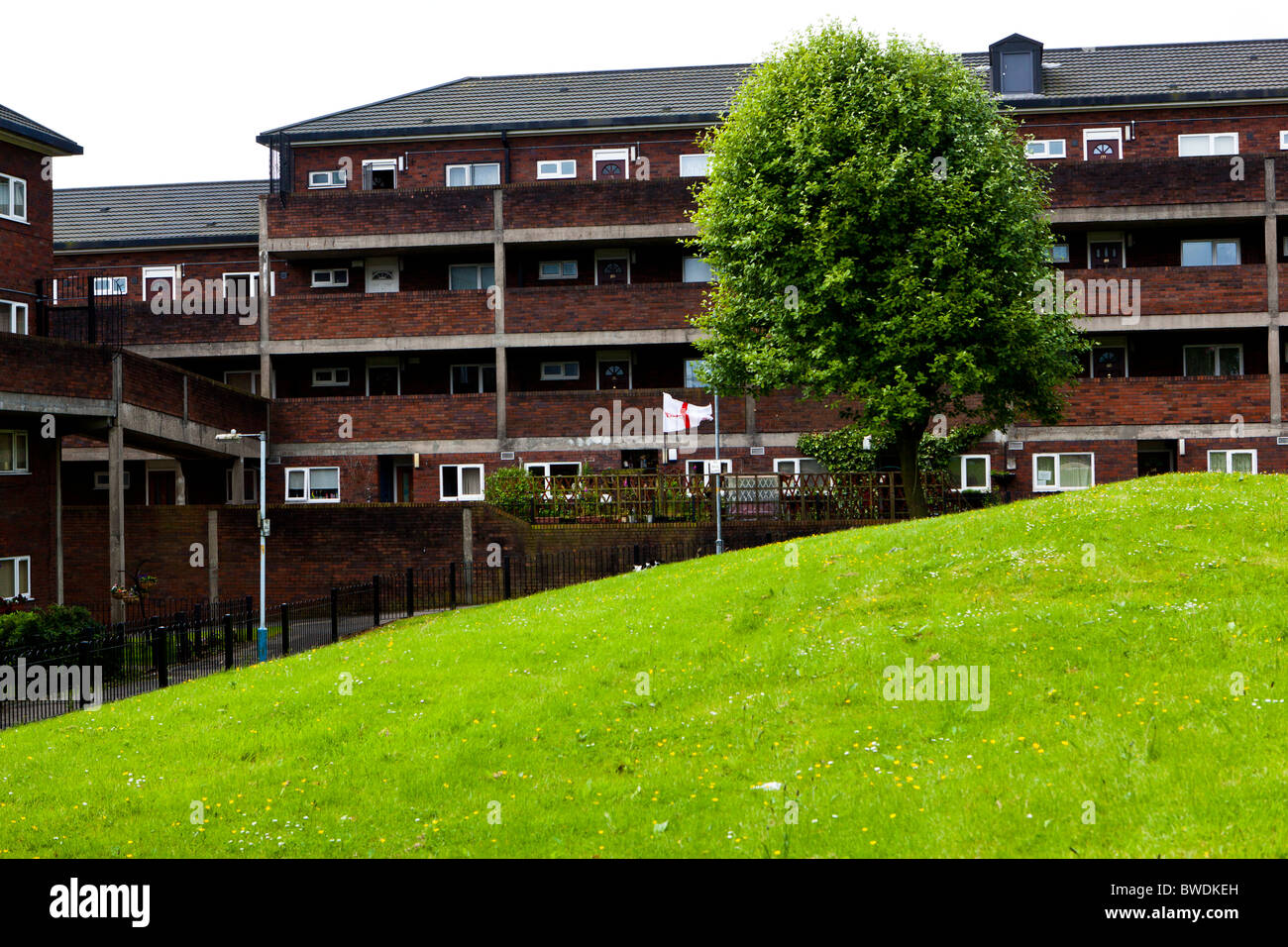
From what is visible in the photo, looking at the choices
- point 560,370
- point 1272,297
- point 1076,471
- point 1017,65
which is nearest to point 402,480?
point 560,370

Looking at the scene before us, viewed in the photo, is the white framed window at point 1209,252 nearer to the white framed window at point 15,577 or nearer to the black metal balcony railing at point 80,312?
the black metal balcony railing at point 80,312

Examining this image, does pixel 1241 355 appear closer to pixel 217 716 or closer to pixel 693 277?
pixel 693 277

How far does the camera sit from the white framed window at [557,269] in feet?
131

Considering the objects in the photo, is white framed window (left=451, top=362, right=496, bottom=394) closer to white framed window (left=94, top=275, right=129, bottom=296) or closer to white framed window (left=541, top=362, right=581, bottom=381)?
white framed window (left=541, top=362, right=581, bottom=381)

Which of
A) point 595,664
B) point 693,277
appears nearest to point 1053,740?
point 595,664

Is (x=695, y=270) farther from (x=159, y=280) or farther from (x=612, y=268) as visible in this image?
(x=159, y=280)

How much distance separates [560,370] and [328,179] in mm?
11066

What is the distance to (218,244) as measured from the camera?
42.6m

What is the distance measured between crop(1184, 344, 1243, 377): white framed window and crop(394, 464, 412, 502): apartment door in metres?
26.2

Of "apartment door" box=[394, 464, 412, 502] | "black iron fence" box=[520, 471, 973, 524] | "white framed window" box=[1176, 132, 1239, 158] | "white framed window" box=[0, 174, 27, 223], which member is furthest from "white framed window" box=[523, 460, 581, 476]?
"white framed window" box=[1176, 132, 1239, 158]

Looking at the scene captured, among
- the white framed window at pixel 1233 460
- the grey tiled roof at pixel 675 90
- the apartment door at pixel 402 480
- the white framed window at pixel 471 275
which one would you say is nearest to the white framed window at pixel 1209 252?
the grey tiled roof at pixel 675 90

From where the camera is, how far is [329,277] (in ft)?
135

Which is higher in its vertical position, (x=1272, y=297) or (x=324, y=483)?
(x=1272, y=297)

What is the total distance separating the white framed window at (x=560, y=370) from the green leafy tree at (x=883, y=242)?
36.1 feet
